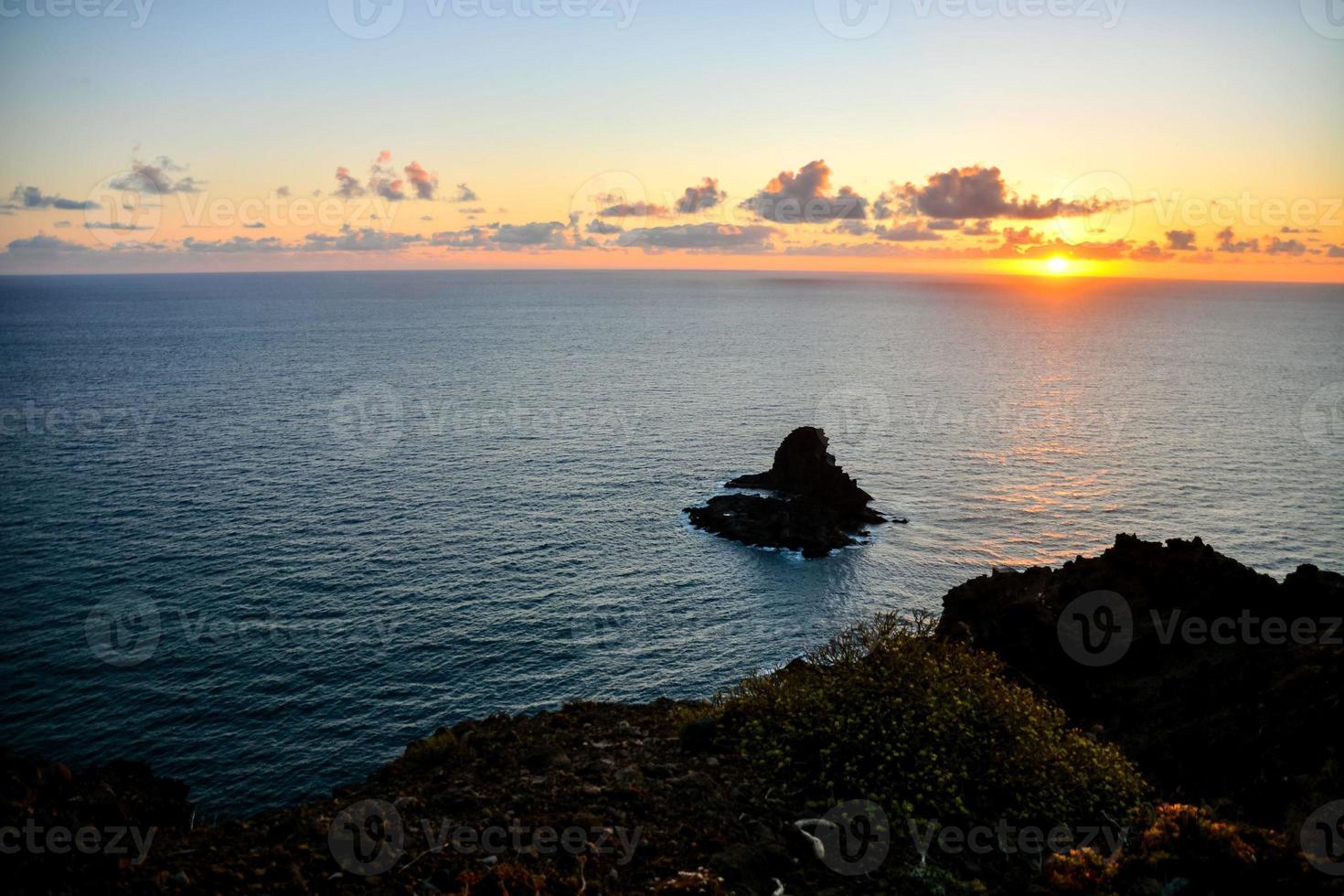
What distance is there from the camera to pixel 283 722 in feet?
154

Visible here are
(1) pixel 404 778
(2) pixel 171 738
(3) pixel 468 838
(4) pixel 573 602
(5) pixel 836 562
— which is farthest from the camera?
(5) pixel 836 562

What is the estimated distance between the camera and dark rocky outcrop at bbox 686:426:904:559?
78.1m

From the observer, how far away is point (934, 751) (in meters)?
20.9

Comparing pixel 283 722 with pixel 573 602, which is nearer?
pixel 283 722

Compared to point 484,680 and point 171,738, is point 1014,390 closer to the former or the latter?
point 484,680

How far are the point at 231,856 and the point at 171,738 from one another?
115 feet

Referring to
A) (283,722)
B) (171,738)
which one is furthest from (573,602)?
(171,738)

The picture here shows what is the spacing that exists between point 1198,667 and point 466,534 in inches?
2351
